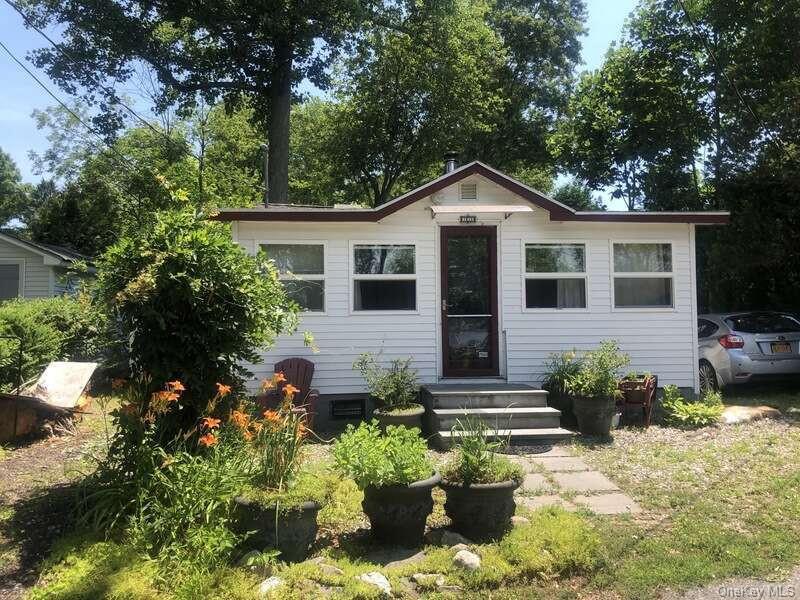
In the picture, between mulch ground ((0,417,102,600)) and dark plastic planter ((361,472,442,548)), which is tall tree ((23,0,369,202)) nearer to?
mulch ground ((0,417,102,600))

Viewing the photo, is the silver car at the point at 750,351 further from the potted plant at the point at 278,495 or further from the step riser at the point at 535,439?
the potted plant at the point at 278,495

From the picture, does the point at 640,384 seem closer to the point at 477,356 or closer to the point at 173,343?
the point at 477,356

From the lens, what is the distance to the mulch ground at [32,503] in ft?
13.0

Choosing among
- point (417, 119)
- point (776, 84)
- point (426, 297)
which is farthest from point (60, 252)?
point (776, 84)

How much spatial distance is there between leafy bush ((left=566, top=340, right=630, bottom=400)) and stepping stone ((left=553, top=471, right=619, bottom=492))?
1592mm

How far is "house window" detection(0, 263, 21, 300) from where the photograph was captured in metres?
17.1

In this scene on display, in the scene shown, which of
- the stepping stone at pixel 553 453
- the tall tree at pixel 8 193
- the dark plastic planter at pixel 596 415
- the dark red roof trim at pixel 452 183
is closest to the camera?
the stepping stone at pixel 553 453

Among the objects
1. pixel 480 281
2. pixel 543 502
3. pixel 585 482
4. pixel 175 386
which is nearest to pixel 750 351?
pixel 480 281

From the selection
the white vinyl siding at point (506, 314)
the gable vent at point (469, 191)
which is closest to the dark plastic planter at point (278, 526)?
the white vinyl siding at point (506, 314)

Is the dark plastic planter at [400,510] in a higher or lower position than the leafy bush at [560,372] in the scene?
lower

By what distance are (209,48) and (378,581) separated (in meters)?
17.9

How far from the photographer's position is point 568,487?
5.69 m

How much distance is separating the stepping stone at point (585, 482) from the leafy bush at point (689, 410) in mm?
2730

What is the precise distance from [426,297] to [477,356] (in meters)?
1.17
